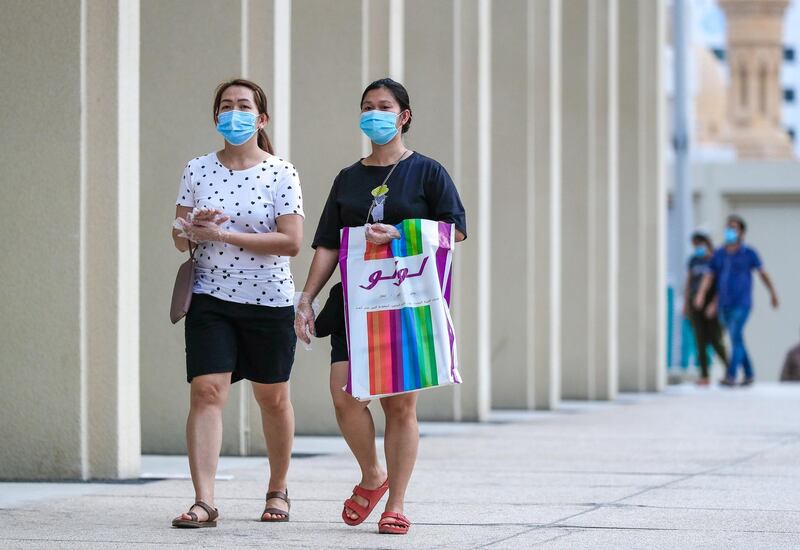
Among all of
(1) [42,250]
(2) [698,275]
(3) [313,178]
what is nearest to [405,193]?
(1) [42,250]

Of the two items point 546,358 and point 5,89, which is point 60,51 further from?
point 546,358

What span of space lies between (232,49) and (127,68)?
1744 mm

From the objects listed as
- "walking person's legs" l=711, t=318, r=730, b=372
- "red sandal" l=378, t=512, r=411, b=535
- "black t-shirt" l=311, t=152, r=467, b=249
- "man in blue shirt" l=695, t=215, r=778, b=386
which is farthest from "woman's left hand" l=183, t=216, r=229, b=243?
"walking person's legs" l=711, t=318, r=730, b=372

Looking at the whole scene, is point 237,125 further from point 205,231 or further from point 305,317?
point 305,317

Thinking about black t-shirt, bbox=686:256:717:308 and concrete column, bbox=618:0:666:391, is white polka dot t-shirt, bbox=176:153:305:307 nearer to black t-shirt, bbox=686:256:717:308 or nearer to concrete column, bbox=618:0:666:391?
concrete column, bbox=618:0:666:391

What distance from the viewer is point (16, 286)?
407 inches

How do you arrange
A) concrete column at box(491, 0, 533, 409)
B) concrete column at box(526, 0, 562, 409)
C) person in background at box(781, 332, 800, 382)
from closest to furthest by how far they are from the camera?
concrete column at box(491, 0, 533, 409) → concrete column at box(526, 0, 562, 409) → person in background at box(781, 332, 800, 382)

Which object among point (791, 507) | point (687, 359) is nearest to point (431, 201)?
point (791, 507)

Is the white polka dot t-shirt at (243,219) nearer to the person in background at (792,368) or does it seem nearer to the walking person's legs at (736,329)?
the walking person's legs at (736,329)

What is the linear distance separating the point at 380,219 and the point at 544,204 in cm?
1070

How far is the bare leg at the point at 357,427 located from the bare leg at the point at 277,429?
1.24ft

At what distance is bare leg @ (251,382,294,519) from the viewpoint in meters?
8.55

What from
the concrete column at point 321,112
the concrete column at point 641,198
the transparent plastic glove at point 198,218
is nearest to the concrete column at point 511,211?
the concrete column at point 321,112

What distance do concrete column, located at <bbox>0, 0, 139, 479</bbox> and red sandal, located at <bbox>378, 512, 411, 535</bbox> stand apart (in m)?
2.65
